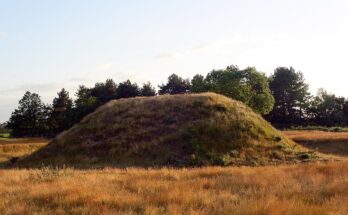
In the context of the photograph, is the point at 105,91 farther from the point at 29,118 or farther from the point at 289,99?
the point at 289,99

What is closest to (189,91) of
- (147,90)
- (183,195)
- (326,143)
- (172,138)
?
(147,90)

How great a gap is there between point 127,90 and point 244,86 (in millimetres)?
32116

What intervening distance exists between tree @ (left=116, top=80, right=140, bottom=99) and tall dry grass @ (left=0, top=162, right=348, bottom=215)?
81.0 meters

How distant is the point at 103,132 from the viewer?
35.6 metres

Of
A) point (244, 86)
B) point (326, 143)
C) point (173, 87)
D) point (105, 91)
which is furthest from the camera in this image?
point (173, 87)

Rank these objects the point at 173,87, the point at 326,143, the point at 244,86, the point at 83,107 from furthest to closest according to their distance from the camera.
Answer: the point at 173,87 → the point at 83,107 → the point at 244,86 → the point at 326,143

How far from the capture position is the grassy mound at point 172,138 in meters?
30.5

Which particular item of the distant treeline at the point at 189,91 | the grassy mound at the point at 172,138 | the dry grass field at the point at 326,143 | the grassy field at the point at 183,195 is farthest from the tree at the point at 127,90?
the grassy field at the point at 183,195

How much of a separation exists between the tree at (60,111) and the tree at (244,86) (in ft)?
106

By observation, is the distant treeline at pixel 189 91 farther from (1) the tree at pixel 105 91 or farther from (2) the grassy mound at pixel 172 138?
(2) the grassy mound at pixel 172 138

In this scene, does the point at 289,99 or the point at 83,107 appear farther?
the point at 289,99

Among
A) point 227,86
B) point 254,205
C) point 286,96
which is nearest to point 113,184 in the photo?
point 254,205

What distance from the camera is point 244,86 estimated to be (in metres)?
72.6

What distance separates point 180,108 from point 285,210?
2832 centimetres
